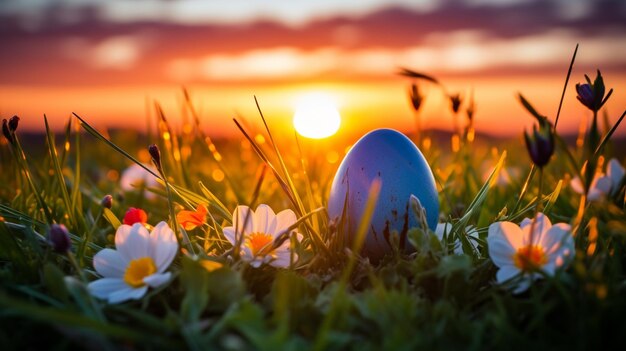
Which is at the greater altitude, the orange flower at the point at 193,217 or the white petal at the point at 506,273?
the orange flower at the point at 193,217

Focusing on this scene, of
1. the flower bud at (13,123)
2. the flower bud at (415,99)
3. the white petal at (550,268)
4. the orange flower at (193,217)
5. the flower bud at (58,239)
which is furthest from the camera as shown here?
the flower bud at (415,99)

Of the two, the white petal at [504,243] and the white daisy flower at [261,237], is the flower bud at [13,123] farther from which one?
the white petal at [504,243]

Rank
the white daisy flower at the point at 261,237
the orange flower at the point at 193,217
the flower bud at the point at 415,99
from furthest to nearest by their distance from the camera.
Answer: the flower bud at the point at 415,99 < the orange flower at the point at 193,217 < the white daisy flower at the point at 261,237

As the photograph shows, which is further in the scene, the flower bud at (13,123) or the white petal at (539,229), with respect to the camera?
the flower bud at (13,123)

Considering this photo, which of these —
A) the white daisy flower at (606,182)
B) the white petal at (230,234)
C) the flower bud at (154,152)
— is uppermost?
the flower bud at (154,152)

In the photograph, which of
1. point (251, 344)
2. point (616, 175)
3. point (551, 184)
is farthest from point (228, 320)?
point (551, 184)

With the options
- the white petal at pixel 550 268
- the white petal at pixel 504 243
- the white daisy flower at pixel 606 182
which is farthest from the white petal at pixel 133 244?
the white daisy flower at pixel 606 182

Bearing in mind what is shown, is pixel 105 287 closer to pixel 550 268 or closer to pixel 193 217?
pixel 193 217
